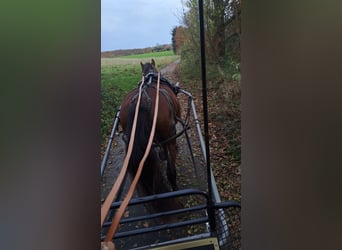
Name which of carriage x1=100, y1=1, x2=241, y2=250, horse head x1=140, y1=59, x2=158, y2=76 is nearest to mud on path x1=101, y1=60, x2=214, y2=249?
carriage x1=100, y1=1, x2=241, y2=250

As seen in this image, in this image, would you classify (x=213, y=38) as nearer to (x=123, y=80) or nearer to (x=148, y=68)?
(x=148, y=68)

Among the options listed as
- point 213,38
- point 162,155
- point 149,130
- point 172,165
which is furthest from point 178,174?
point 213,38

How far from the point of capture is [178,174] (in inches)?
86.7

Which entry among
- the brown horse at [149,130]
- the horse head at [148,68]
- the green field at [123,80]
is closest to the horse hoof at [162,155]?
the brown horse at [149,130]

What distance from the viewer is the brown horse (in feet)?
5.33

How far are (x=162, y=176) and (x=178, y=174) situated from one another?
0.44m

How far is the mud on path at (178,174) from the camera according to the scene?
1393 mm

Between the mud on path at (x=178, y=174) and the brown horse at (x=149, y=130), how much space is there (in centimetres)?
10

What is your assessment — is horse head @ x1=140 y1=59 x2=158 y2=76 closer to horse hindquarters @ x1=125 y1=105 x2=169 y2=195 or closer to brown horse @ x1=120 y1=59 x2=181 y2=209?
brown horse @ x1=120 y1=59 x2=181 y2=209

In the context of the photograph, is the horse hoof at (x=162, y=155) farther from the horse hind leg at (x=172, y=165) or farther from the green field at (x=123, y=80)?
the green field at (x=123, y=80)
